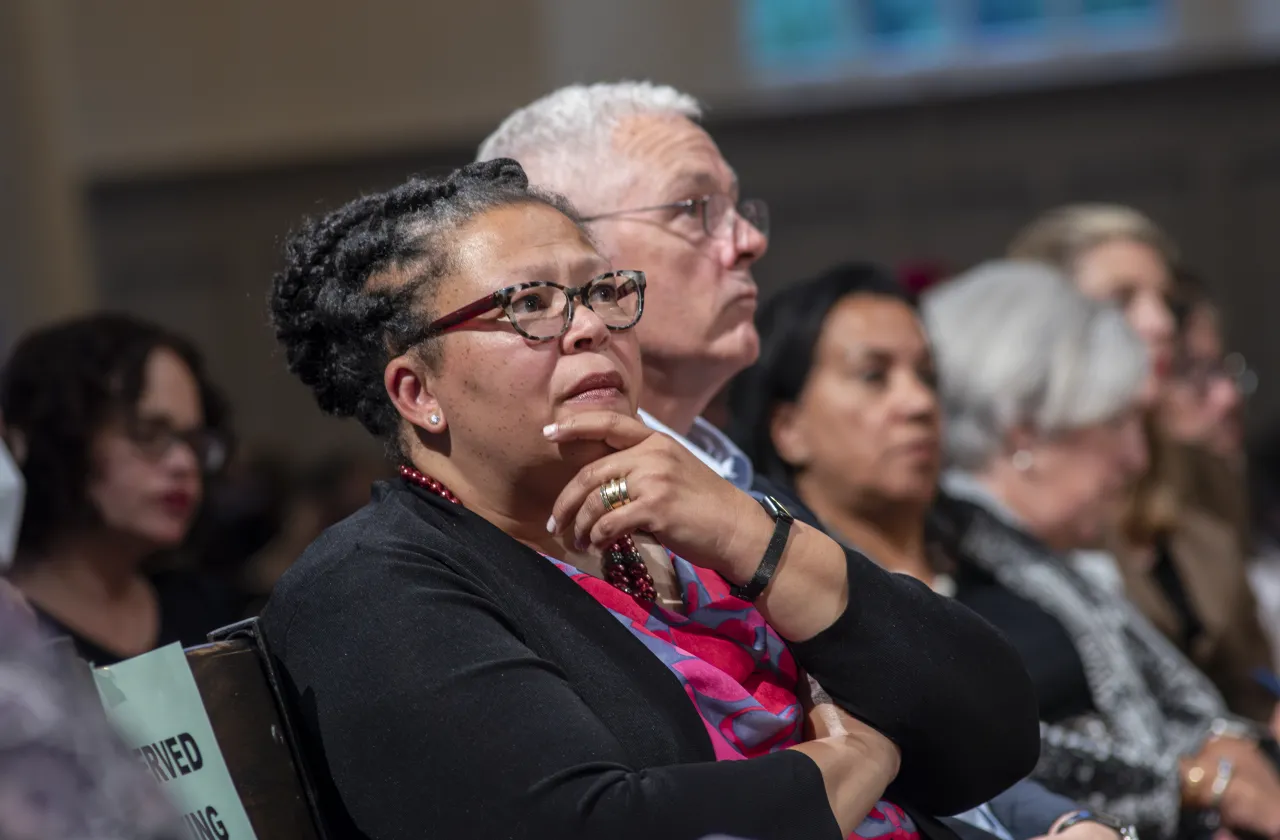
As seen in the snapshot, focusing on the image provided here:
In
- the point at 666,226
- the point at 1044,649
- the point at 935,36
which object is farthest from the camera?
the point at 935,36

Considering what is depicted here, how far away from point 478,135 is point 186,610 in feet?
23.1

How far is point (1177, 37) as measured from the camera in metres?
8.98

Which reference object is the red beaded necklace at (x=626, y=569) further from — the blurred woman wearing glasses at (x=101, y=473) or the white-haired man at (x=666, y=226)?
the blurred woman wearing glasses at (x=101, y=473)

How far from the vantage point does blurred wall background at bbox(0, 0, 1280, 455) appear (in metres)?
9.12

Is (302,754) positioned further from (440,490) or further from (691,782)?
(691,782)

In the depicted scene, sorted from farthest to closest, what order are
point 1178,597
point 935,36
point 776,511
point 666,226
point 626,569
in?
point 935,36 → point 1178,597 → point 666,226 → point 626,569 → point 776,511

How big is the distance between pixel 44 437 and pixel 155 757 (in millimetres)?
1454

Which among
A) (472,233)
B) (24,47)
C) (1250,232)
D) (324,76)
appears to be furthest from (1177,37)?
(472,233)

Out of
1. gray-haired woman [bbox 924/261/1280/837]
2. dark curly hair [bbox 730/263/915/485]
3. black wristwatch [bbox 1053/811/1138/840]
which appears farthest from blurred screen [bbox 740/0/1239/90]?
black wristwatch [bbox 1053/811/1138/840]

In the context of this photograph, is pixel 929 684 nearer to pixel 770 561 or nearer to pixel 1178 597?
pixel 770 561

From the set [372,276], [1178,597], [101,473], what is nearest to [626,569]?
[372,276]

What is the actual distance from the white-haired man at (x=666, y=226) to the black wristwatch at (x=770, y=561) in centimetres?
63

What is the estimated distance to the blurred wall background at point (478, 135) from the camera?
9.12m

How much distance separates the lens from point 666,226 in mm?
2508
